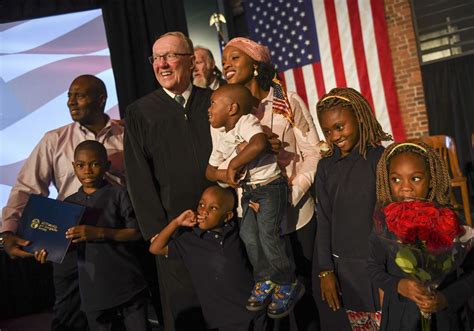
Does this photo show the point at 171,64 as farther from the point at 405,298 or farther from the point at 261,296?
the point at 405,298

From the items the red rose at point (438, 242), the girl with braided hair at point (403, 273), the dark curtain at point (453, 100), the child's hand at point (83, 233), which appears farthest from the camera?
the dark curtain at point (453, 100)

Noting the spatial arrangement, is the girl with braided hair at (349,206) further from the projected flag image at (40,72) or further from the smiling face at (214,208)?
the projected flag image at (40,72)

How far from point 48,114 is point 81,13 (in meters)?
1.18

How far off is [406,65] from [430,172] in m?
6.58

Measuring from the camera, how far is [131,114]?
2793mm

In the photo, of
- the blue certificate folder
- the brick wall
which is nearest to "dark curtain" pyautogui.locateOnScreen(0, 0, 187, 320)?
the blue certificate folder

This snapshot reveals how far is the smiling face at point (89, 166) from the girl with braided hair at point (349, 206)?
1427 millimetres

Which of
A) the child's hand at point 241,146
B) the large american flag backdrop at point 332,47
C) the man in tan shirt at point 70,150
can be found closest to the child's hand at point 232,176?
the child's hand at point 241,146

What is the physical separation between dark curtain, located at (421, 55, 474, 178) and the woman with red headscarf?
607 cm

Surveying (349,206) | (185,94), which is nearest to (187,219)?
(185,94)

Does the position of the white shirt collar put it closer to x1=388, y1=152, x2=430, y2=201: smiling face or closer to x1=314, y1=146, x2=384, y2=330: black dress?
x1=314, y1=146, x2=384, y2=330: black dress

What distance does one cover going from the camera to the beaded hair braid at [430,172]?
6.75ft

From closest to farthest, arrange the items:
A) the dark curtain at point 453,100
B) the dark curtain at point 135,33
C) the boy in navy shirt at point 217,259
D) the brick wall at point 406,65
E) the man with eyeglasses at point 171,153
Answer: the boy in navy shirt at point 217,259 → the man with eyeglasses at point 171,153 → the dark curtain at point 135,33 → the dark curtain at point 453,100 → the brick wall at point 406,65

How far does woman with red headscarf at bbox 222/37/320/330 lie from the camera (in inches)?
101
